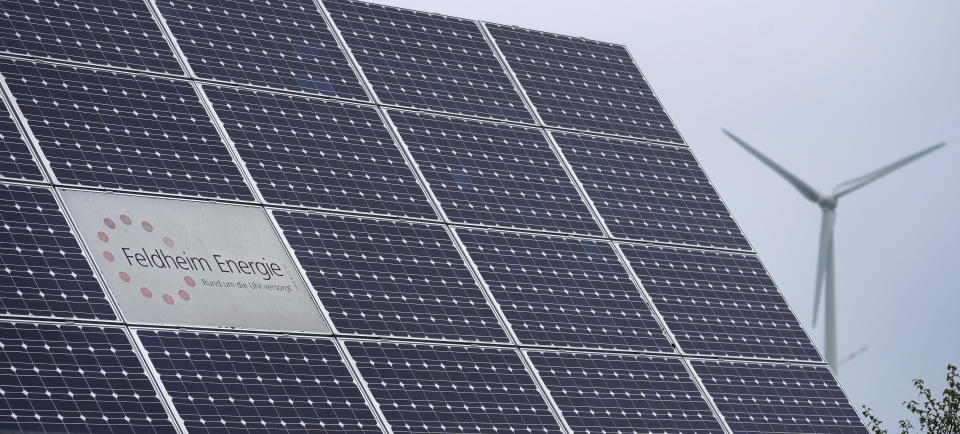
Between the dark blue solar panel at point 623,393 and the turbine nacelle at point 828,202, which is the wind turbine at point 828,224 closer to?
the turbine nacelle at point 828,202

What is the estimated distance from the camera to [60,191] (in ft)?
105

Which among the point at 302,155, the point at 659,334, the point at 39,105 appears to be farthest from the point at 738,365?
the point at 39,105

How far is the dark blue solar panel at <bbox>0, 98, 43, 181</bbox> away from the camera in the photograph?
3175 centimetres

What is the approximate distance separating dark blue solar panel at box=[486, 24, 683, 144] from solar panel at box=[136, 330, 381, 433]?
12570 mm

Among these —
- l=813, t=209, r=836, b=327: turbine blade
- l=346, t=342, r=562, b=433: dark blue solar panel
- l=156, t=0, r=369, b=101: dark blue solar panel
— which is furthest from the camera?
l=813, t=209, r=836, b=327: turbine blade

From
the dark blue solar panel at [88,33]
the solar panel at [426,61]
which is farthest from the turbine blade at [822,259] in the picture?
the dark blue solar panel at [88,33]

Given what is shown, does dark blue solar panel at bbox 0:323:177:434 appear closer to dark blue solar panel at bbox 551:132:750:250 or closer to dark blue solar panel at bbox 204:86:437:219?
dark blue solar panel at bbox 204:86:437:219

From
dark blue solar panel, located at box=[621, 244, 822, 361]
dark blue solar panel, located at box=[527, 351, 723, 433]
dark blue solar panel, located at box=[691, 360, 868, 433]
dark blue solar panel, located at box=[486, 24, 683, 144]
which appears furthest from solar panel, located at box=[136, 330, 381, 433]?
dark blue solar panel, located at box=[486, 24, 683, 144]

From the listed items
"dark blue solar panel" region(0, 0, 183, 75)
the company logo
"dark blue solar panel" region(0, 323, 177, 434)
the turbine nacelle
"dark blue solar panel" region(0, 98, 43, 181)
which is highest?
the turbine nacelle

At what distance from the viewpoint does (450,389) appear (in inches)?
1305

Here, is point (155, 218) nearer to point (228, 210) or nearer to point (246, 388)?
point (228, 210)

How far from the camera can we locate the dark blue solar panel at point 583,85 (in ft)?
142

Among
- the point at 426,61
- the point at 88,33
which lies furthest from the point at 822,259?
the point at 88,33

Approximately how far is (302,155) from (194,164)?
2813 mm
